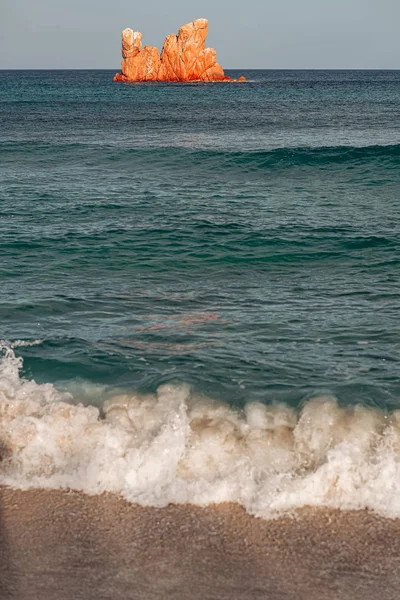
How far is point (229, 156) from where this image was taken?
72.4 feet

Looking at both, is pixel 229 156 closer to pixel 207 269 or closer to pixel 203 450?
pixel 207 269

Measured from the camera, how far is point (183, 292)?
33.3 ft

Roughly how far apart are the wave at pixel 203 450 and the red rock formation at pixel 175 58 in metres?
96.4

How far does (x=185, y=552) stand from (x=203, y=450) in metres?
1.21

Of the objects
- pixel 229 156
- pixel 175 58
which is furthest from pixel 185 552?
pixel 175 58

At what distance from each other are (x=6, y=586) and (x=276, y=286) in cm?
659

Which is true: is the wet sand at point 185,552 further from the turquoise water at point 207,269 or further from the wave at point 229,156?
the wave at point 229,156

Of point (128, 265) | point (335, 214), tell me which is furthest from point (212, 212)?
point (128, 265)

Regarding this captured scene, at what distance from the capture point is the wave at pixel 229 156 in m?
20.8

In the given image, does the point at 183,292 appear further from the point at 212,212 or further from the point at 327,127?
the point at 327,127

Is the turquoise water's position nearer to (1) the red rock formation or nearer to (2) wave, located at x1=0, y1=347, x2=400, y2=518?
(2) wave, located at x1=0, y1=347, x2=400, y2=518

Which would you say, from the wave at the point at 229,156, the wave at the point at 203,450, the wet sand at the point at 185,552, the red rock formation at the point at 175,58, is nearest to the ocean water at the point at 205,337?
Result: the wave at the point at 203,450

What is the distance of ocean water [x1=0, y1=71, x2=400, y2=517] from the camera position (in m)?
5.78

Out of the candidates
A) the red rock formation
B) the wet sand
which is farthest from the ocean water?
the red rock formation
